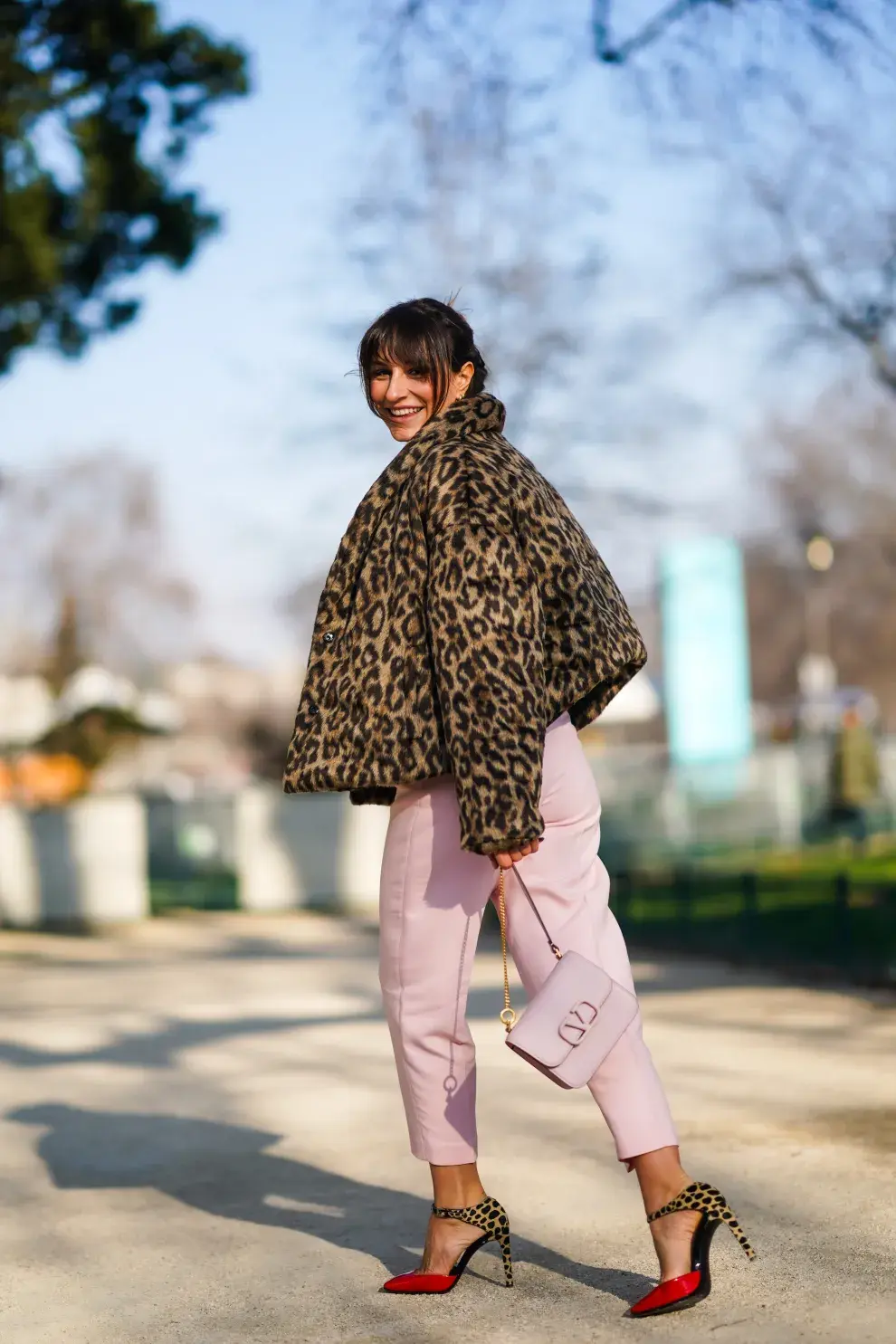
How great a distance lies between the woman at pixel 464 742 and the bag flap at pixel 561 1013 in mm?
98

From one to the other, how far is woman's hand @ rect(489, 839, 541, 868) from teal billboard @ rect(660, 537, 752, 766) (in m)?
18.6

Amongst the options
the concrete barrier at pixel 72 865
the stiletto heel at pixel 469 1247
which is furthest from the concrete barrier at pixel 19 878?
the stiletto heel at pixel 469 1247

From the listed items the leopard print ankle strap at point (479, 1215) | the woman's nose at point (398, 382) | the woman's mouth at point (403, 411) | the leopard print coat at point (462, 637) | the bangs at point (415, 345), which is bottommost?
the leopard print ankle strap at point (479, 1215)

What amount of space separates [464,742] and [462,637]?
19 centimetres

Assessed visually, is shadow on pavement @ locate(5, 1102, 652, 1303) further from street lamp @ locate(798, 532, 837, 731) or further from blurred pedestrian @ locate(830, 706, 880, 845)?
street lamp @ locate(798, 532, 837, 731)

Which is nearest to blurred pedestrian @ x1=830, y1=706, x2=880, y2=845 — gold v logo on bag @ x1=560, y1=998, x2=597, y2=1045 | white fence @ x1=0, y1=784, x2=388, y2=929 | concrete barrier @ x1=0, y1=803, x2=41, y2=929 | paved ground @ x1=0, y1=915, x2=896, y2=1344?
white fence @ x1=0, y1=784, x2=388, y2=929

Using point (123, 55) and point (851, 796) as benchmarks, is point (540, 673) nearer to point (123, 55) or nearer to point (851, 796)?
point (123, 55)

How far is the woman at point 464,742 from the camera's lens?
3.17 metres

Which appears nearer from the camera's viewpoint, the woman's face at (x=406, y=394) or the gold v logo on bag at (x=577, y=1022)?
the gold v logo on bag at (x=577, y=1022)

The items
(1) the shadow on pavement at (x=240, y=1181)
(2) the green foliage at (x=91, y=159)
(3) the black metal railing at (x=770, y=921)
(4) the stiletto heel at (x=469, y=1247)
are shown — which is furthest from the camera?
(2) the green foliage at (x=91, y=159)

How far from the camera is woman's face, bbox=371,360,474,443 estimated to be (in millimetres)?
3541

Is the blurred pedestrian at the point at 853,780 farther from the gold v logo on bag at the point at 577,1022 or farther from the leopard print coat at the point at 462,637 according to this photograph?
the gold v logo on bag at the point at 577,1022

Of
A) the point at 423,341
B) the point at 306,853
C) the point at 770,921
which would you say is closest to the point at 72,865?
the point at 306,853

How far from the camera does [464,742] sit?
315cm
